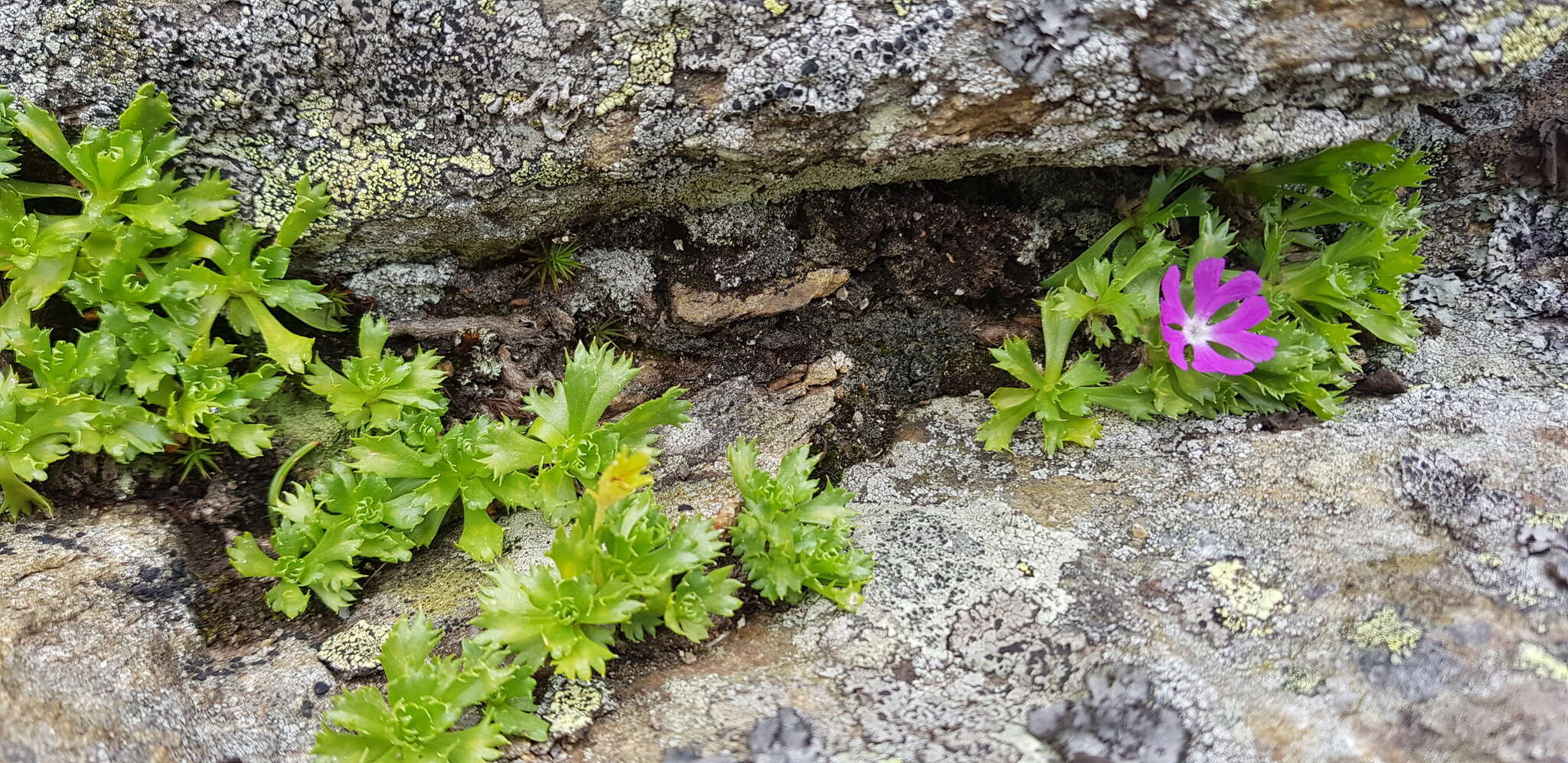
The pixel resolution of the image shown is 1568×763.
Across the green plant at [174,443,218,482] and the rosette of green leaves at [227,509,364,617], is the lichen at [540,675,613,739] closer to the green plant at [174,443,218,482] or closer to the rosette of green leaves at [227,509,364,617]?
the rosette of green leaves at [227,509,364,617]

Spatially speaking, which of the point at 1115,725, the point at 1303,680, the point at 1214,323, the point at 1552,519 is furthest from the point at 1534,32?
the point at 1115,725

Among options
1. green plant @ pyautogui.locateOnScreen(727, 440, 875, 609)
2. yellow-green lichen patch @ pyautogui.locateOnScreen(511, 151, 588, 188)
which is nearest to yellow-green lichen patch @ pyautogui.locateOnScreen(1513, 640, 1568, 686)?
green plant @ pyautogui.locateOnScreen(727, 440, 875, 609)

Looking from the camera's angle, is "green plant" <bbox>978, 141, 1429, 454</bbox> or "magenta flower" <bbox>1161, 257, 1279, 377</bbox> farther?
"green plant" <bbox>978, 141, 1429, 454</bbox>

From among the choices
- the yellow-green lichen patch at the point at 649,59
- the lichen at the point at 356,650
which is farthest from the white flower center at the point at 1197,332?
the lichen at the point at 356,650

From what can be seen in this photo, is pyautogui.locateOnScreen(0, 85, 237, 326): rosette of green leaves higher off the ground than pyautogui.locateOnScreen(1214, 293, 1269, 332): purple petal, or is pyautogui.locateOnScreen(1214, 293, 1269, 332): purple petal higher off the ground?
pyautogui.locateOnScreen(0, 85, 237, 326): rosette of green leaves

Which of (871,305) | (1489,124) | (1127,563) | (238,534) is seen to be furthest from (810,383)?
(1489,124)

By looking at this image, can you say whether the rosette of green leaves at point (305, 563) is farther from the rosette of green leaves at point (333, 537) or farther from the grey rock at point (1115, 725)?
the grey rock at point (1115, 725)
